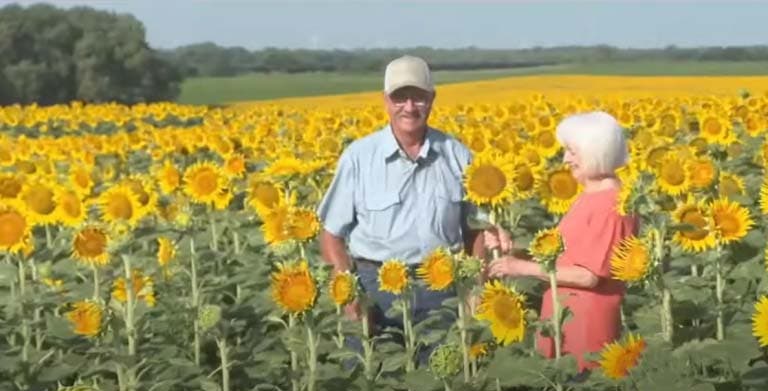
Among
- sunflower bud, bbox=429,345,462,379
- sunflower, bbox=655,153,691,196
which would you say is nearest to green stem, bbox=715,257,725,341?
sunflower, bbox=655,153,691,196

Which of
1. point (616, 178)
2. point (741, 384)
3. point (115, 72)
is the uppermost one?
point (616, 178)

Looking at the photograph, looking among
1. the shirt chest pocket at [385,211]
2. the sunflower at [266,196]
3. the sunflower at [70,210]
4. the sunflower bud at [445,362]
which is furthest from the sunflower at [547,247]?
the sunflower at [70,210]

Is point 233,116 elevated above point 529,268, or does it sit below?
below

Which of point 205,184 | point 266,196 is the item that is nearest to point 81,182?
point 205,184

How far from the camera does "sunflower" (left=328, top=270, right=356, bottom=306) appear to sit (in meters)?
4.09

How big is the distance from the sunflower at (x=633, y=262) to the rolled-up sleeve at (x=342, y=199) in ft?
4.47

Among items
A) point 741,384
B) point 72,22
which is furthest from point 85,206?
point 72,22

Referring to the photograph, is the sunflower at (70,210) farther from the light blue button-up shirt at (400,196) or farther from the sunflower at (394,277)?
the sunflower at (394,277)

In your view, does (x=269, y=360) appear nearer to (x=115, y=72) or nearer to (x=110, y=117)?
(x=110, y=117)

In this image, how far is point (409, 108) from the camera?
4.73 meters

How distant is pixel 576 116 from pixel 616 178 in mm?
214

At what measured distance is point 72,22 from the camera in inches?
1923

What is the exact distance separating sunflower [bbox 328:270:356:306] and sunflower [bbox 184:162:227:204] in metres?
2.10

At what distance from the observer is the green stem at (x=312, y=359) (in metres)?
4.19
